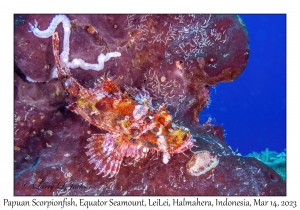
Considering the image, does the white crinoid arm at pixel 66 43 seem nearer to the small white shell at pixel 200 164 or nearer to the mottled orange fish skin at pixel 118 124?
the mottled orange fish skin at pixel 118 124

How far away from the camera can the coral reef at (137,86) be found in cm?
448

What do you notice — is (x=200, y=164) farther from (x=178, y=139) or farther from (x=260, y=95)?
(x=260, y=95)

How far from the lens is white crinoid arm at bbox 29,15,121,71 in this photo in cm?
468

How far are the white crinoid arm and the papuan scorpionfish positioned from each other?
0.50 ft

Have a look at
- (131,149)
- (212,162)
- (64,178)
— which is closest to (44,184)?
(64,178)

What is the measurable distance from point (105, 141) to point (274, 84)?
201 feet

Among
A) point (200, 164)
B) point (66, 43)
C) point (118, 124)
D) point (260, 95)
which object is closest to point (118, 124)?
point (118, 124)

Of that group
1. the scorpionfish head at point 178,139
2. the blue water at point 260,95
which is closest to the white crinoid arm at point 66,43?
the scorpionfish head at point 178,139

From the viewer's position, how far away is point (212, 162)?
178 inches

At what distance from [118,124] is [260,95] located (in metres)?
60.0

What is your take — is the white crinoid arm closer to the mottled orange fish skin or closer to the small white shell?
the mottled orange fish skin

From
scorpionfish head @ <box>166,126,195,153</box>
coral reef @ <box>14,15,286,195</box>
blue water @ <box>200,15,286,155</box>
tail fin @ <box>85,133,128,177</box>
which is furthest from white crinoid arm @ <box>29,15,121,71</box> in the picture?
blue water @ <box>200,15,286,155</box>

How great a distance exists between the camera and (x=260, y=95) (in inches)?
2295

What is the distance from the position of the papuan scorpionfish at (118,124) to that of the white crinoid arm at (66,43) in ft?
0.50
